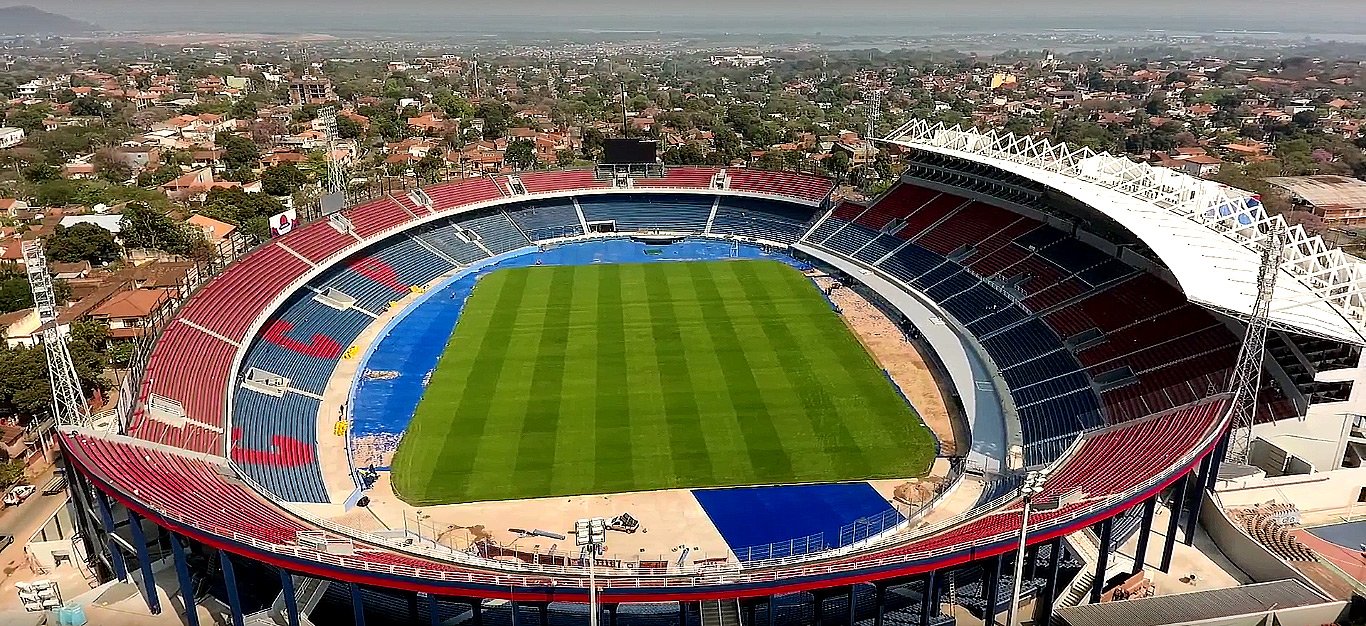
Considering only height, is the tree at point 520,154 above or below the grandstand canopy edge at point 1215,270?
below

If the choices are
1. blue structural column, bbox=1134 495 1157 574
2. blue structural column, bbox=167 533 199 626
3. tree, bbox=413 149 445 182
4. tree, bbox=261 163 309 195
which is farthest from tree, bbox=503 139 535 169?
blue structural column, bbox=1134 495 1157 574

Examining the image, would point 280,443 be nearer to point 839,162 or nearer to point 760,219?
point 760,219

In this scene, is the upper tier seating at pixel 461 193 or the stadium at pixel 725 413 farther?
the upper tier seating at pixel 461 193

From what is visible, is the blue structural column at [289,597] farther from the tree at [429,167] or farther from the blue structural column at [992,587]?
the tree at [429,167]

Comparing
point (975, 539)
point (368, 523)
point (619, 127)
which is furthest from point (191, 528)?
point (619, 127)

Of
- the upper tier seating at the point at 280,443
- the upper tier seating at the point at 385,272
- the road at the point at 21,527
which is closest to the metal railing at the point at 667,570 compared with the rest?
the road at the point at 21,527

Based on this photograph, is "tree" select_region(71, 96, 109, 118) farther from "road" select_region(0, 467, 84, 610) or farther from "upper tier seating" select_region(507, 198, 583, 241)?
"road" select_region(0, 467, 84, 610)

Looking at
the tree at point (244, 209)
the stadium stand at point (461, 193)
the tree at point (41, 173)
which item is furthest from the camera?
the tree at point (41, 173)
